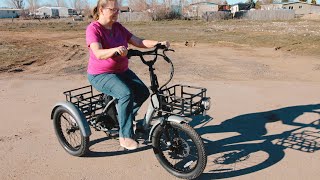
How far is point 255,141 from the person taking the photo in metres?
4.35

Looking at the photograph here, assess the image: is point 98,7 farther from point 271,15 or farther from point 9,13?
point 9,13

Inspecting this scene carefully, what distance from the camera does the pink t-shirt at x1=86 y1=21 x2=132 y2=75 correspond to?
11.6 feet

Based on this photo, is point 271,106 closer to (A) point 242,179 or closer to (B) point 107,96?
(A) point 242,179

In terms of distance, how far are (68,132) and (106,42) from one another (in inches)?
50.1

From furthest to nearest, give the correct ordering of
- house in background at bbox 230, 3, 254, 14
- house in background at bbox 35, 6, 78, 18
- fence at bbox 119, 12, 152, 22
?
house in background at bbox 35, 6, 78, 18 < house in background at bbox 230, 3, 254, 14 < fence at bbox 119, 12, 152, 22

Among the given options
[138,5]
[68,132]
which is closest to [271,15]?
[138,5]

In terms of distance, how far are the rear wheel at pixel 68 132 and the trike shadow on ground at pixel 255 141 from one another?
1.39m

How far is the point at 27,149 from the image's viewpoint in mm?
4262

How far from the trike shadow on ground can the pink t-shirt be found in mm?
1416

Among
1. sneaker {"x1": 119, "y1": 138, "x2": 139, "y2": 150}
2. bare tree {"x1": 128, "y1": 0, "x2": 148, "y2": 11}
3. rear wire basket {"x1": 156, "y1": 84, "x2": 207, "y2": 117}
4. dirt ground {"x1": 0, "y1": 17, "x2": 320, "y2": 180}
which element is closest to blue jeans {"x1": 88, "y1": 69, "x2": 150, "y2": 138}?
sneaker {"x1": 119, "y1": 138, "x2": 139, "y2": 150}

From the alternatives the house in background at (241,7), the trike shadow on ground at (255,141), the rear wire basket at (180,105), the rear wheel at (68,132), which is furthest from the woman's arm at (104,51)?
the house in background at (241,7)

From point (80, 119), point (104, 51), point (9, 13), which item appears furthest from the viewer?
point (9, 13)

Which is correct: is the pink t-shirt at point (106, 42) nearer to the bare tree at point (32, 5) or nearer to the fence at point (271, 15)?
the fence at point (271, 15)

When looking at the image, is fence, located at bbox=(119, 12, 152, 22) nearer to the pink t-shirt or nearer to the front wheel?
the pink t-shirt
